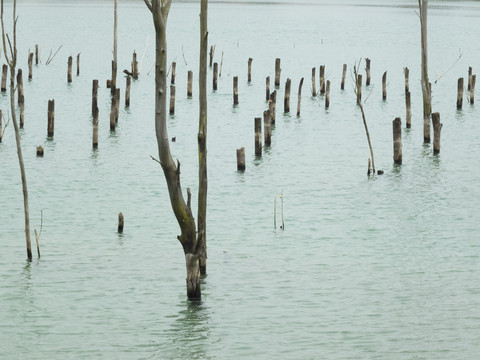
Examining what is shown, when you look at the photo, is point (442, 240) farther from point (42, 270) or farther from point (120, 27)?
point (120, 27)

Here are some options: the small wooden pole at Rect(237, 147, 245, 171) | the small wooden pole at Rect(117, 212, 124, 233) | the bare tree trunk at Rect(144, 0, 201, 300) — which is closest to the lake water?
the small wooden pole at Rect(117, 212, 124, 233)

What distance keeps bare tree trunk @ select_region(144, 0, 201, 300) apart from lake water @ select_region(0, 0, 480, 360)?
4.16 ft

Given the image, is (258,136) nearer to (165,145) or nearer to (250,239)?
(250,239)

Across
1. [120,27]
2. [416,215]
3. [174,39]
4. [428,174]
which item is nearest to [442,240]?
[416,215]

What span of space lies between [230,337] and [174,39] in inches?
2455

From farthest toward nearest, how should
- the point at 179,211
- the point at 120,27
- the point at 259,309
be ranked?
1. the point at 120,27
2. the point at 259,309
3. the point at 179,211

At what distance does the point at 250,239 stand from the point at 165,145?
22.4 ft

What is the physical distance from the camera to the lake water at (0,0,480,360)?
13.7 meters

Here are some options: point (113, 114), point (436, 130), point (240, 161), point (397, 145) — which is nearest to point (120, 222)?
point (240, 161)

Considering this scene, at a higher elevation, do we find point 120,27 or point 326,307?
point 120,27

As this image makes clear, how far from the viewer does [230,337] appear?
1359cm

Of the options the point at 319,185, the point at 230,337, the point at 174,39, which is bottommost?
the point at 230,337

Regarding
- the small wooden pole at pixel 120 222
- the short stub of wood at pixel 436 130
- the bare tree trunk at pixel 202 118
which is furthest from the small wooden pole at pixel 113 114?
the bare tree trunk at pixel 202 118

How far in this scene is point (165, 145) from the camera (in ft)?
41.3
